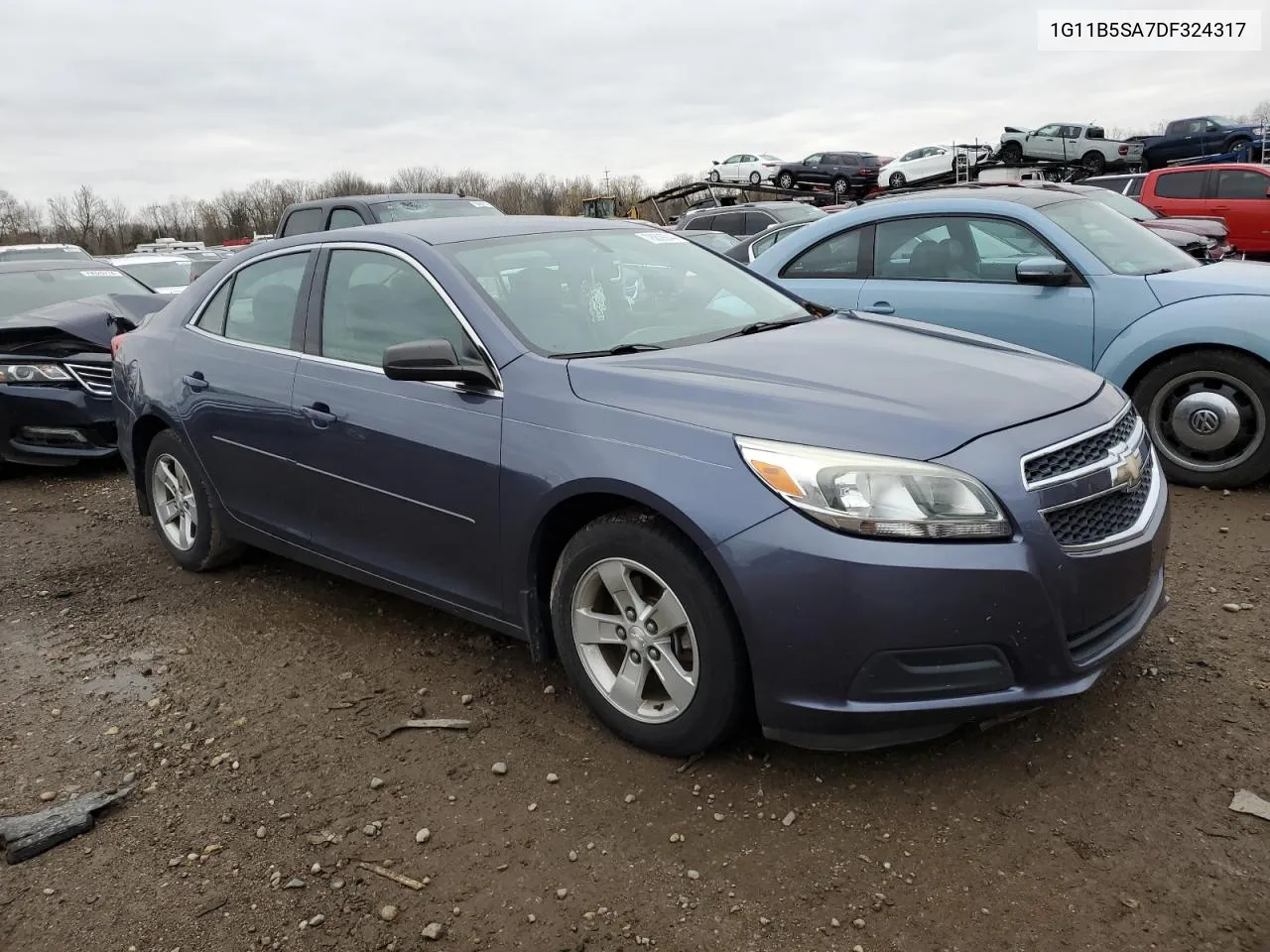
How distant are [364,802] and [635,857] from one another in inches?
34.7

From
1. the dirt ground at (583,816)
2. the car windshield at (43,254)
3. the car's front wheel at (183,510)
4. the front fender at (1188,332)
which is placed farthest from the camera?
the car windshield at (43,254)

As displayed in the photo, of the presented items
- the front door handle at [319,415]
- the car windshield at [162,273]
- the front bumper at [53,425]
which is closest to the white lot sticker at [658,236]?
the front door handle at [319,415]

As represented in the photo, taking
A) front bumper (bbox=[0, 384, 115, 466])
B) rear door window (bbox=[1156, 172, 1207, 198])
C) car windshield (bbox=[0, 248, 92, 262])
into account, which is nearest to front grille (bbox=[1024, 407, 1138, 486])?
front bumper (bbox=[0, 384, 115, 466])

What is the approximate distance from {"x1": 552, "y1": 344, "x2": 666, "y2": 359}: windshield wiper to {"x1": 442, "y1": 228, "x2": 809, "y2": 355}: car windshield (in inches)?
0.5

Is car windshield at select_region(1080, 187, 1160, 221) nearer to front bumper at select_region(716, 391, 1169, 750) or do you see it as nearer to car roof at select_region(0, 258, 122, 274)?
front bumper at select_region(716, 391, 1169, 750)

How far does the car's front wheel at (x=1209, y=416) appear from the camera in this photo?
520 cm

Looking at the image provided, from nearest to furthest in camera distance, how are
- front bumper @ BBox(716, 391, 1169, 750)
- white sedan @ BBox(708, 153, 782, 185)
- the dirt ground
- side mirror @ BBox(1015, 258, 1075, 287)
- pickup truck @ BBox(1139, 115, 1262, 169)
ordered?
the dirt ground → front bumper @ BBox(716, 391, 1169, 750) → side mirror @ BBox(1015, 258, 1075, 287) → pickup truck @ BBox(1139, 115, 1262, 169) → white sedan @ BBox(708, 153, 782, 185)

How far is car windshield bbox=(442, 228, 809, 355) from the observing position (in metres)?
3.45

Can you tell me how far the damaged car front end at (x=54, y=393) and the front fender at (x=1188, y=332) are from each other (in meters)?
6.60

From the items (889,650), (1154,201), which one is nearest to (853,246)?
(889,650)

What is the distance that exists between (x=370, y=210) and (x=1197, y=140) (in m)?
27.1

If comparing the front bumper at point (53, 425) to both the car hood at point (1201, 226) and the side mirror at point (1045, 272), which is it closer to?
the side mirror at point (1045, 272)

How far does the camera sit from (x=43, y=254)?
14.4 meters

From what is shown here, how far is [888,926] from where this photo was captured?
2330 millimetres
